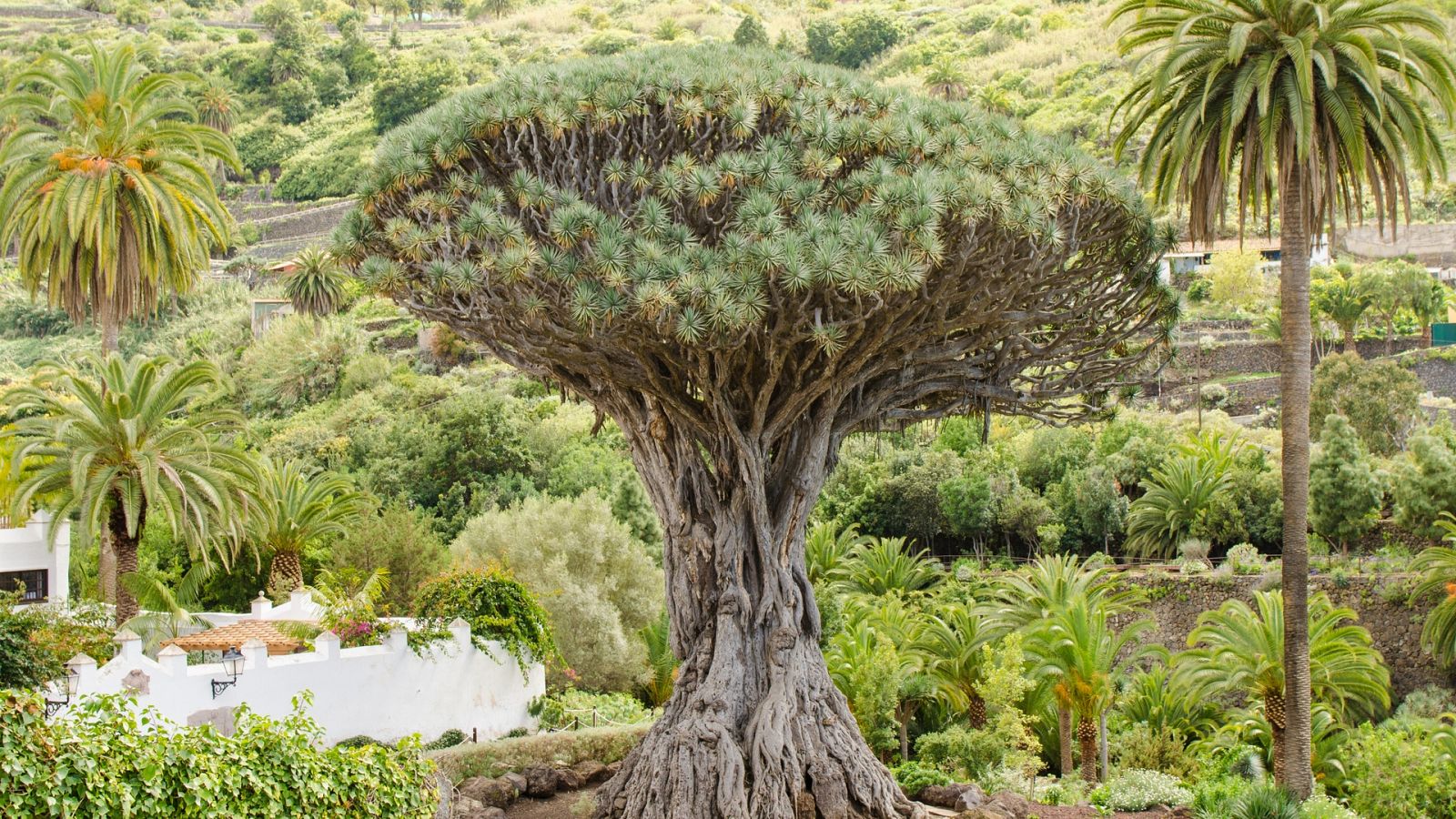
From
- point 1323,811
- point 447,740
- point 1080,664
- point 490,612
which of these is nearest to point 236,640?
point 447,740

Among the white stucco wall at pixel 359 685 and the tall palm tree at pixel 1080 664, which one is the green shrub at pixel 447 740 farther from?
the tall palm tree at pixel 1080 664

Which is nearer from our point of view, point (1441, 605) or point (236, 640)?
point (236, 640)

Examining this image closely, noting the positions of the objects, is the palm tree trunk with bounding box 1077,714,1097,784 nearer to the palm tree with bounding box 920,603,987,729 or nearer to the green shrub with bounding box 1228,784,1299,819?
the palm tree with bounding box 920,603,987,729

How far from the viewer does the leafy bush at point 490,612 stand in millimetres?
23078

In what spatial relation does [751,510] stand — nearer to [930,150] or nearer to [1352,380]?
[930,150]

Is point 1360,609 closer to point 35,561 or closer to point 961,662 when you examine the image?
point 961,662

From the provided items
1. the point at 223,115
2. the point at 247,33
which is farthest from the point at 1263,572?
the point at 247,33

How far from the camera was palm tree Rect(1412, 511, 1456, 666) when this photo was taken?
90.9 feet

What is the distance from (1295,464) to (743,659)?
25.8 ft

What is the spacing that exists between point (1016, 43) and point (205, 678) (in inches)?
3483

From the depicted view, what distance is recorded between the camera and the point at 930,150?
55.5 ft

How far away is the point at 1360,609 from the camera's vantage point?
31.2 meters

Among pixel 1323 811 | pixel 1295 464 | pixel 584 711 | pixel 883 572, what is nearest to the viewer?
pixel 1323 811

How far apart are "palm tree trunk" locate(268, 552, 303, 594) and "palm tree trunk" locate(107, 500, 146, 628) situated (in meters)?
7.50
